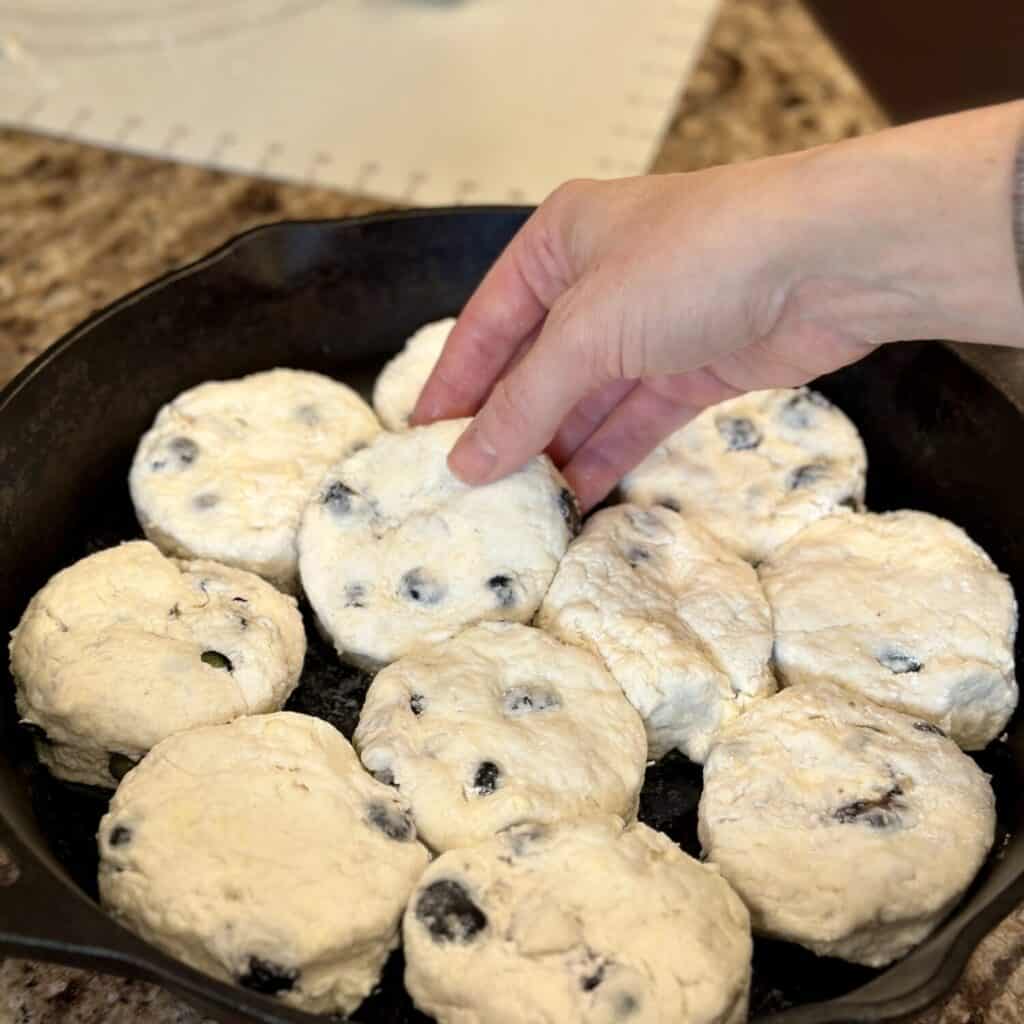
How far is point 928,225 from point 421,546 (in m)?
0.68

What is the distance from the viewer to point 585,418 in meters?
1.61

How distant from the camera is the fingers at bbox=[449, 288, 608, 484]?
1.24 m

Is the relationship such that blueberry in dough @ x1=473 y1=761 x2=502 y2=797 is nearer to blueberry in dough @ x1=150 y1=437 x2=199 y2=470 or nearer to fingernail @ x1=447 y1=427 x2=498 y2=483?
fingernail @ x1=447 y1=427 x2=498 y2=483

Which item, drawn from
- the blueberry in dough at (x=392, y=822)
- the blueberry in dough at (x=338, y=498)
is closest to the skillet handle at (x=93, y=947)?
the blueberry in dough at (x=392, y=822)

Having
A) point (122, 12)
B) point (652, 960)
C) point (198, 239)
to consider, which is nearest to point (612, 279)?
point (652, 960)

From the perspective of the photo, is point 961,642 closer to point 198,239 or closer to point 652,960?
point 652,960

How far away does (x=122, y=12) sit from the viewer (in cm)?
266

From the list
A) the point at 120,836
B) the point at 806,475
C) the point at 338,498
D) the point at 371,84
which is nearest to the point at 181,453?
the point at 338,498

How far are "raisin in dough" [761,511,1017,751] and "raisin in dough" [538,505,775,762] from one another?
2.1 inches

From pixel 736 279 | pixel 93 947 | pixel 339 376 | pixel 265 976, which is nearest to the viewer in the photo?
pixel 93 947

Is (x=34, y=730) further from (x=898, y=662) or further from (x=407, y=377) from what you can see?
(x=898, y=662)

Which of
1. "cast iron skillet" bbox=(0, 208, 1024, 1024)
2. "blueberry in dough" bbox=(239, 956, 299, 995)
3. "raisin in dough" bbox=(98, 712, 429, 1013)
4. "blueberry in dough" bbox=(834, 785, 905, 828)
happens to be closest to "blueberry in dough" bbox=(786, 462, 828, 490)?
"cast iron skillet" bbox=(0, 208, 1024, 1024)

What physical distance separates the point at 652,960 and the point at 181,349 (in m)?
1.07

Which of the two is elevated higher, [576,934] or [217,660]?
[217,660]
